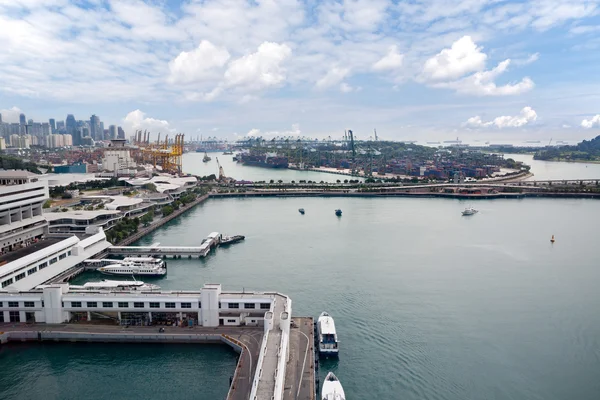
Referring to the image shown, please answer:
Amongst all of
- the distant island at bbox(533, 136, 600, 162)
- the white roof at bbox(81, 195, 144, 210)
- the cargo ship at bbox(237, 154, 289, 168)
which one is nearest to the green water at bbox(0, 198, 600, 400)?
the white roof at bbox(81, 195, 144, 210)

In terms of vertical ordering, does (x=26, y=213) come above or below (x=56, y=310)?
above

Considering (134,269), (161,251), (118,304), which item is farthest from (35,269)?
(161,251)

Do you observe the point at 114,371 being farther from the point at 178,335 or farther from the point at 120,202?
the point at 120,202

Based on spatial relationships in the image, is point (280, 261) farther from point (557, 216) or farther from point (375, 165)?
point (375, 165)

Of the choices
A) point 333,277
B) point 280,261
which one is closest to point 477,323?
point 333,277

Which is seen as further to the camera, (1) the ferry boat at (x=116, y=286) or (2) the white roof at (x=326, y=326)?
(1) the ferry boat at (x=116, y=286)

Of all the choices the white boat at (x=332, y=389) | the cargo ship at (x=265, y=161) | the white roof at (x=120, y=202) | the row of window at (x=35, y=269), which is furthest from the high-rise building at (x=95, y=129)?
the white boat at (x=332, y=389)

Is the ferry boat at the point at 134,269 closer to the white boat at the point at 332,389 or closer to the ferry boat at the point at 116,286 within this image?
the ferry boat at the point at 116,286
